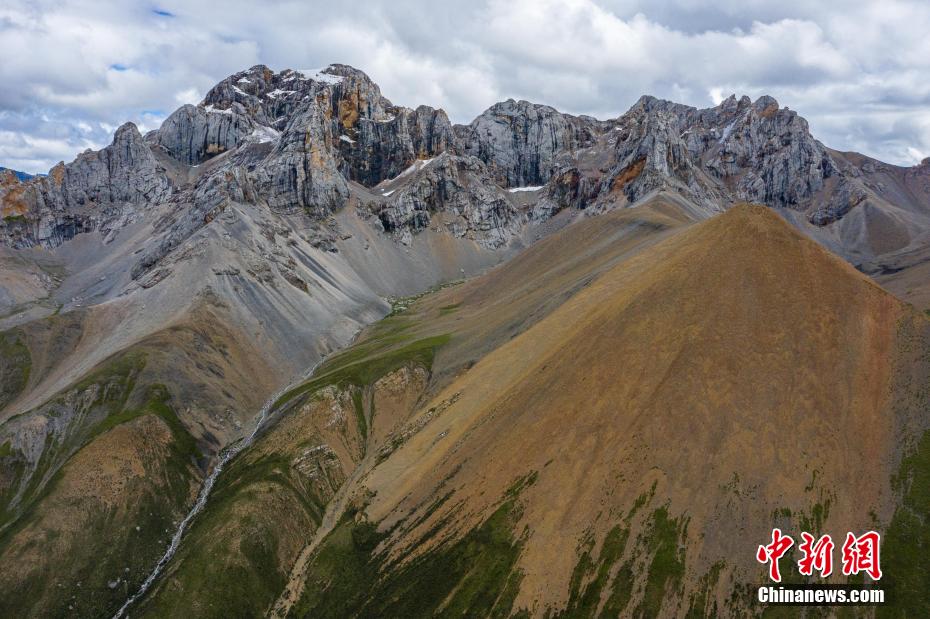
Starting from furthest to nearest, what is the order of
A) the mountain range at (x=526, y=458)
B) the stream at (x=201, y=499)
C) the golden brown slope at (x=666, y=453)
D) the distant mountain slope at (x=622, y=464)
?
the stream at (x=201, y=499) → the mountain range at (x=526, y=458) → the distant mountain slope at (x=622, y=464) → the golden brown slope at (x=666, y=453)

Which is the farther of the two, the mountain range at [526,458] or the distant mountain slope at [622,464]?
the mountain range at [526,458]

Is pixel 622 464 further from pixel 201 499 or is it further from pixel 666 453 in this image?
pixel 201 499

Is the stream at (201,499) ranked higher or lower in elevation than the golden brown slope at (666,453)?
lower

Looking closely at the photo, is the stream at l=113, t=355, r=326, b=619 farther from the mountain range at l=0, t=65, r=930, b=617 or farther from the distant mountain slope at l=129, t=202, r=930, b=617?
the distant mountain slope at l=129, t=202, r=930, b=617

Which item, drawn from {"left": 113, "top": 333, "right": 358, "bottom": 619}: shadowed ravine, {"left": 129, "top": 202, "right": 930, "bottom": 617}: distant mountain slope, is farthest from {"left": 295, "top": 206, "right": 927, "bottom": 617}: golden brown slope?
{"left": 113, "top": 333, "right": 358, "bottom": 619}: shadowed ravine

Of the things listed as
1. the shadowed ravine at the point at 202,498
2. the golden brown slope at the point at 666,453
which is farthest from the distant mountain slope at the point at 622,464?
the shadowed ravine at the point at 202,498

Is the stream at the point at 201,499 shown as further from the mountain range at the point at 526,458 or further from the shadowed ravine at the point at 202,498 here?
the mountain range at the point at 526,458

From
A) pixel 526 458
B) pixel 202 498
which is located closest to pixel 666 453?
pixel 526 458

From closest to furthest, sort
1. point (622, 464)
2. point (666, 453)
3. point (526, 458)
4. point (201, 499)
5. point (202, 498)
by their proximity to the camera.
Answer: point (666, 453) → point (622, 464) → point (526, 458) → point (201, 499) → point (202, 498)
